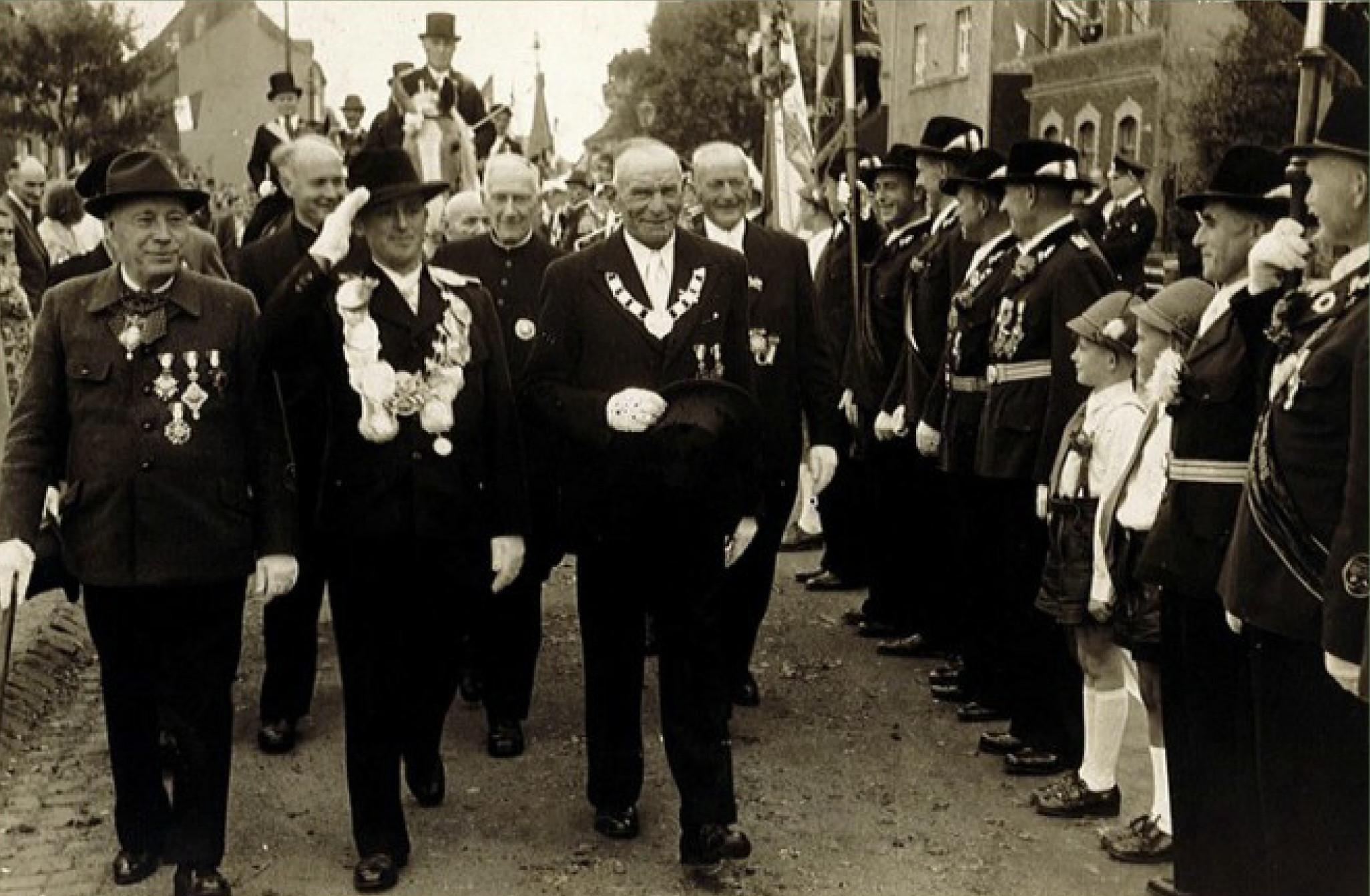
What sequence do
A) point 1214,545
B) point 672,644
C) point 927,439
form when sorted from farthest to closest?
1. point 927,439
2. point 672,644
3. point 1214,545

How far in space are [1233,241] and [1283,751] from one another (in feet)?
5.38

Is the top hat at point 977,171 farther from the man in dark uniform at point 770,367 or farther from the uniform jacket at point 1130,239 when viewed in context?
the uniform jacket at point 1130,239

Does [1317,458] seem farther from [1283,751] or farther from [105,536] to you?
[105,536]

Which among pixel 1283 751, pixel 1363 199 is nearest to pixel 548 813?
pixel 1283 751

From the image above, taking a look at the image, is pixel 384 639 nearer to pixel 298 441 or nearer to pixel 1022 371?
pixel 298 441

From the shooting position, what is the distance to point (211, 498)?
5227 millimetres

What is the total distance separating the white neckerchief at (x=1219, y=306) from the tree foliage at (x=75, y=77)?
49235mm

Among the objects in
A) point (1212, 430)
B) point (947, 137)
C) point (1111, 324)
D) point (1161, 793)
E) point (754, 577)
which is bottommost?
point (1161, 793)

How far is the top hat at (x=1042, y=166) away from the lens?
6.92 meters

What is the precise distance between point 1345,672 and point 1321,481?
1.70ft

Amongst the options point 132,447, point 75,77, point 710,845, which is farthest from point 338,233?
point 75,77

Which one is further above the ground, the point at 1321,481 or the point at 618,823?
the point at 1321,481

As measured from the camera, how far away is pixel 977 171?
802cm

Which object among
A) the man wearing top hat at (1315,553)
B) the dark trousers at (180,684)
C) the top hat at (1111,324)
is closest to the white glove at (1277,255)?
the man wearing top hat at (1315,553)
